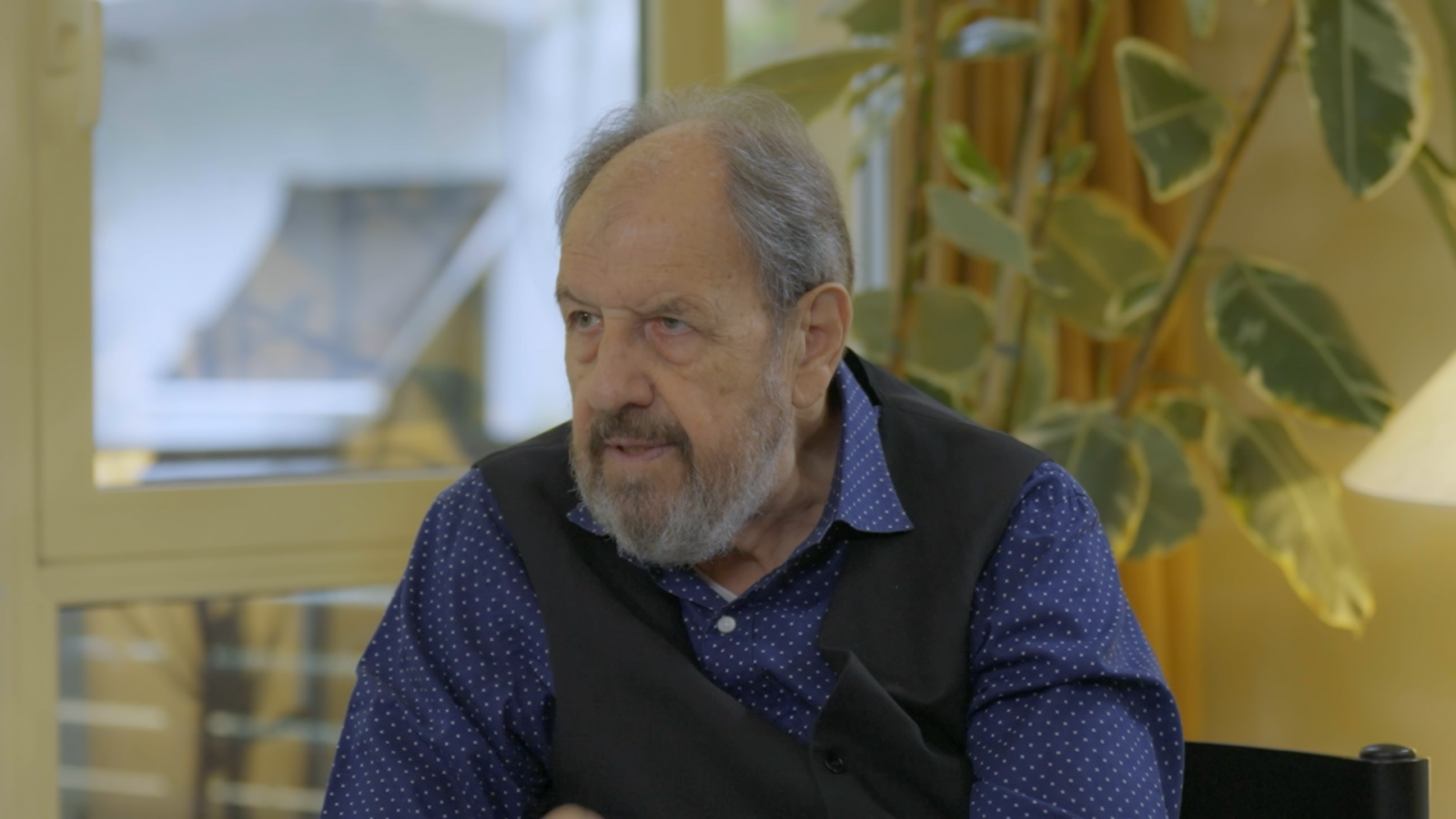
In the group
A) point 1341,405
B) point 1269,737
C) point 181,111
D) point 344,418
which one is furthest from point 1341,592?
point 181,111

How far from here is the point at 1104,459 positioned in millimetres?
2004

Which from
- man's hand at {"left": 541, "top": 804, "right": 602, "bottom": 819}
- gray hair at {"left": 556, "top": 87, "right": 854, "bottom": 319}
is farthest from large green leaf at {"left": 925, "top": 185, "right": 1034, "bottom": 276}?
man's hand at {"left": 541, "top": 804, "right": 602, "bottom": 819}

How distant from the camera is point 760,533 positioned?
1410 millimetres

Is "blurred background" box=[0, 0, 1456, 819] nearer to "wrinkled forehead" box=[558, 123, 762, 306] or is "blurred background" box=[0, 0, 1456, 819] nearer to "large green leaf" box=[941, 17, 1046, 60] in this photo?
"large green leaf" box=[941, 17, 1046, 60]

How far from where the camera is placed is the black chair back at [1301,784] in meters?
1.21

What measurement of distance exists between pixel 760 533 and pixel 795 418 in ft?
0.38

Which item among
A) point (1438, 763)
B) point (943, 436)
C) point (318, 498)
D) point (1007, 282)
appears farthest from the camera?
point (1438, 763)

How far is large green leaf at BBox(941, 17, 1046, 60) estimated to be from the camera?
6.64 feet

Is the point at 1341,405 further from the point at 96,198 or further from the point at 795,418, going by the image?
the point at 96,198

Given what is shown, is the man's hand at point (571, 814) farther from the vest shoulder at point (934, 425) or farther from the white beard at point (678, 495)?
the vest shoulder at point (934, 425)

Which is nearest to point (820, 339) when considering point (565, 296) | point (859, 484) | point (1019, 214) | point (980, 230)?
point (859, 484)

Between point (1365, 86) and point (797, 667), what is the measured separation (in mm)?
1075

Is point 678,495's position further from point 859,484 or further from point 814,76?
point 814,76

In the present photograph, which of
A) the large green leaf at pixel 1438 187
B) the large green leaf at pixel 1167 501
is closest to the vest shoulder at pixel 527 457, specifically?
the large green leaf at pixel 1167 501
